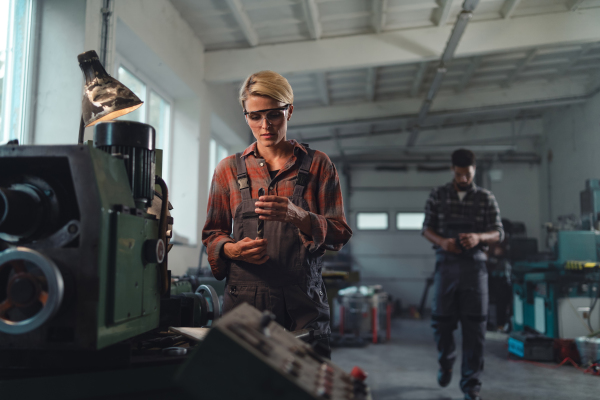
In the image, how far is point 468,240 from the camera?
2881mm

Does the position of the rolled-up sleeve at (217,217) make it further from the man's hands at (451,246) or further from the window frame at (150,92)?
the window frame at (150,92)

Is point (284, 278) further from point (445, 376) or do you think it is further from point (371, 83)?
point (371, 83)

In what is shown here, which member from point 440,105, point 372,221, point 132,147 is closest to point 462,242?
point 132,147

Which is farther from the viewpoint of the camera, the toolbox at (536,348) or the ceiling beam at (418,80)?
the ceiling beam at (418,80)

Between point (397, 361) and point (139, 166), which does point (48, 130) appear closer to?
point (139, 166)

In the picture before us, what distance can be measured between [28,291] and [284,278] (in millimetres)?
651

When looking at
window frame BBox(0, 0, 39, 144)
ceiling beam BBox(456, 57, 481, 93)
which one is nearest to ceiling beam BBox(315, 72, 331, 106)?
ceiling beam BBox(456, 57, 481, 93)

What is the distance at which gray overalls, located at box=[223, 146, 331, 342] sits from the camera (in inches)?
49.0

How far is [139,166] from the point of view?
950 mm

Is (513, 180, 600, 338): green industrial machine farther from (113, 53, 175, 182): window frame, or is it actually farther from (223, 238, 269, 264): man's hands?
(223, 238, 269, 264): man's hands

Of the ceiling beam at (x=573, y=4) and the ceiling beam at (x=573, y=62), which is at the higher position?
the ceiling beam at (x=573, y=62)

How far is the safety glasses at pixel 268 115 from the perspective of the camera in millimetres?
1306

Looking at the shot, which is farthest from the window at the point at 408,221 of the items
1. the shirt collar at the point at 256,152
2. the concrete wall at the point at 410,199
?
the shirt collar at the point at 256,152

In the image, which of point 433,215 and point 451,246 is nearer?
point 451,246
